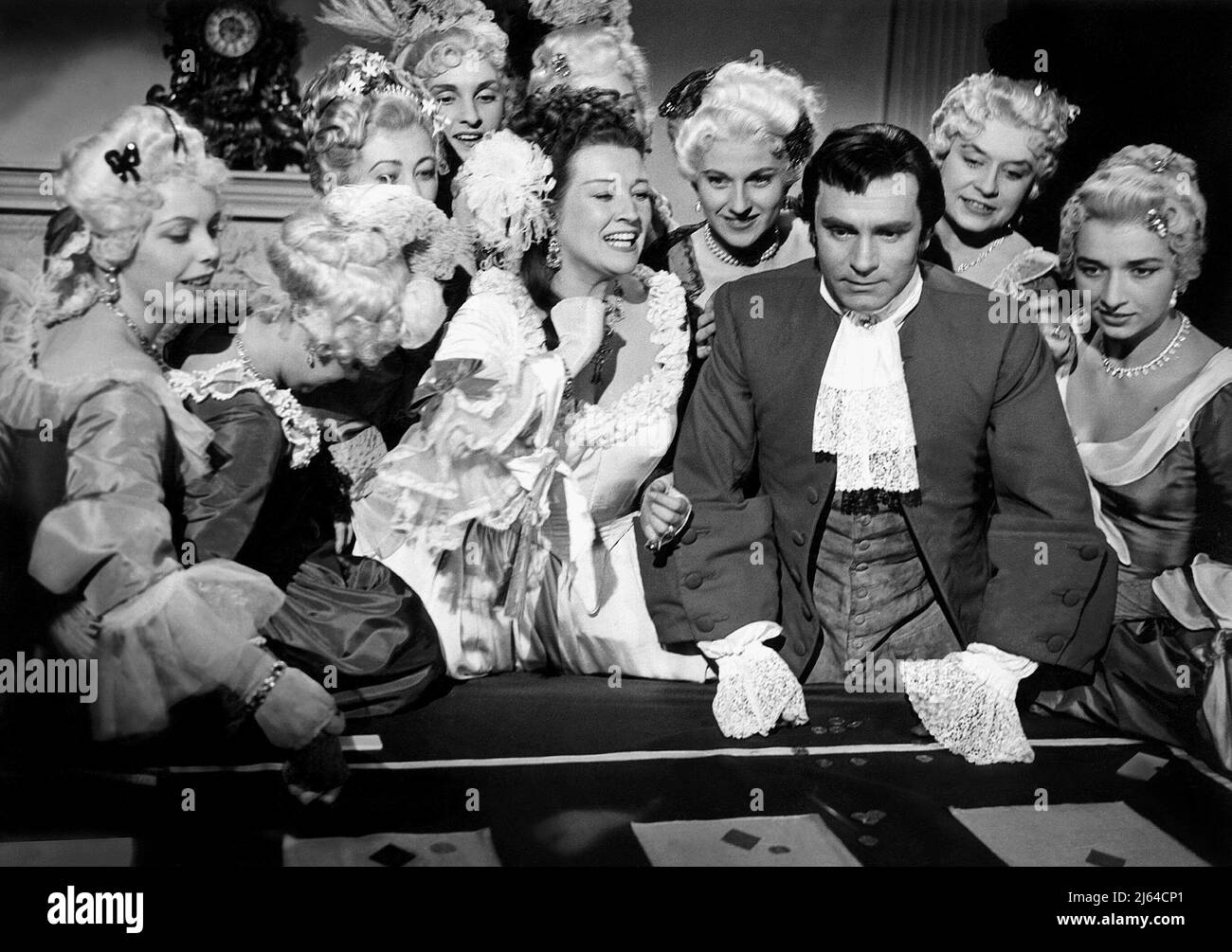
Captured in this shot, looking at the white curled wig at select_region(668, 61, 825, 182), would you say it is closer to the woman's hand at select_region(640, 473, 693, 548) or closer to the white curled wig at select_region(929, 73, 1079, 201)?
the white curled wig at select_region(929, 73, 1079, 201)

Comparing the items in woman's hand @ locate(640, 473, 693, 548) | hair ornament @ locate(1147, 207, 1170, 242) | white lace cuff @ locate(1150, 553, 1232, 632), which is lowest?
white lace cuff @ locate(1150, 553, 1232, 632)

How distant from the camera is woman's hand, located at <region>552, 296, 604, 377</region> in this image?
328 centimetres

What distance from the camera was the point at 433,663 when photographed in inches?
129

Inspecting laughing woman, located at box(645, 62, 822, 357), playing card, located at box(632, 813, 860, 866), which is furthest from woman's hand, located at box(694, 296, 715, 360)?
playing card, located at box(632, 813, 860, 866)

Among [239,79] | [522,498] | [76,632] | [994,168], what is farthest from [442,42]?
[76,632]

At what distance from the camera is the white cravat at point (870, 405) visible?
326cm

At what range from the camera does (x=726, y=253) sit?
3.35 m

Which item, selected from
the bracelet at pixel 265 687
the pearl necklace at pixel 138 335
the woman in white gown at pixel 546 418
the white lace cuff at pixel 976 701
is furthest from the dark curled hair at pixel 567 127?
the white lace cuff at pixel 976 701

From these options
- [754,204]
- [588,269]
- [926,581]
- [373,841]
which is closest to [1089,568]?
[926,581]

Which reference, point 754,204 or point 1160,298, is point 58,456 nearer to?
point 754,204

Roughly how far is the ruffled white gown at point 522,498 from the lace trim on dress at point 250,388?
0.19 metres

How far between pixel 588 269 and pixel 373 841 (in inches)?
56.2

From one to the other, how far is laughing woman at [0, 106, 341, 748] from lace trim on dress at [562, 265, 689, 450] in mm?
855

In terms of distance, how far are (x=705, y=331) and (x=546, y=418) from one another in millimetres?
443
